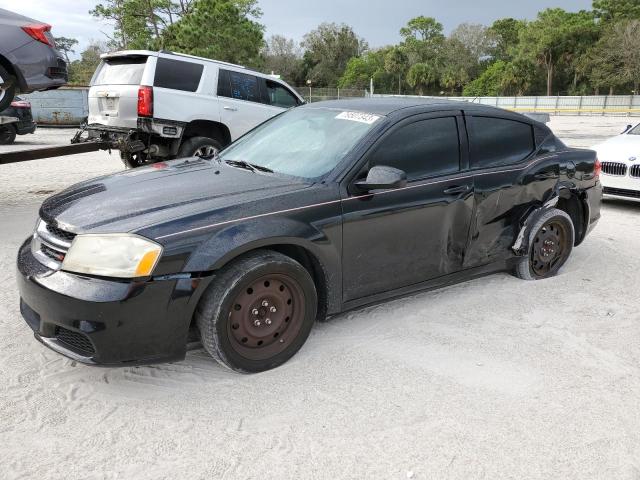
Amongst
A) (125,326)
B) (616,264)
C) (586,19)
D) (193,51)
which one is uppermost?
(586,19)

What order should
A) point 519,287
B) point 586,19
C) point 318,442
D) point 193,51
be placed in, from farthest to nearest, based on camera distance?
point 586,19 < point 193,51 < point 519,287 < point 318,442

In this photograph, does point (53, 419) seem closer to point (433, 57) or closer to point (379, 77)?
point (379, 77)

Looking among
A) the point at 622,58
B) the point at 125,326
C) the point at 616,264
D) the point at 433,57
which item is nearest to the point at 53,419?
the point at 125,326

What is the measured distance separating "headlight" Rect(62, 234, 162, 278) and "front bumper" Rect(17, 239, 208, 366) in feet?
0.16

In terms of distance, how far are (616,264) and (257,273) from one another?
4.10 metres

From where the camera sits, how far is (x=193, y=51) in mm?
40469

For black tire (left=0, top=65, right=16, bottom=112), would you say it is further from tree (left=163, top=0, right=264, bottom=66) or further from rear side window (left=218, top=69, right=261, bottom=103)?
tree (left=163, top=0, right=264, bottom=66)

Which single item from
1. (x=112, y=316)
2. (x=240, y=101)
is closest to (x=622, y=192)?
(x=240, y=101)

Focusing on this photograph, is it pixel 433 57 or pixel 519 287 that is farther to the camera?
pixel 433 57

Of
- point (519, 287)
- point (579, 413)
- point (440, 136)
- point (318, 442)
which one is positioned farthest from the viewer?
point (519, 287)

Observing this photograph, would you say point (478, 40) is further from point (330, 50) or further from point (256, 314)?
point (256, 314)

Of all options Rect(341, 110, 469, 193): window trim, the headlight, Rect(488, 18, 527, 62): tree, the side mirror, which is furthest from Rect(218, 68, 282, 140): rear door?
Rect(488, 18, 527, 62): tree

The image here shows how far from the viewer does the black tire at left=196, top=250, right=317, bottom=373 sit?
2.95 meters

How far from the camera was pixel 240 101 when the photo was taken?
901cm
